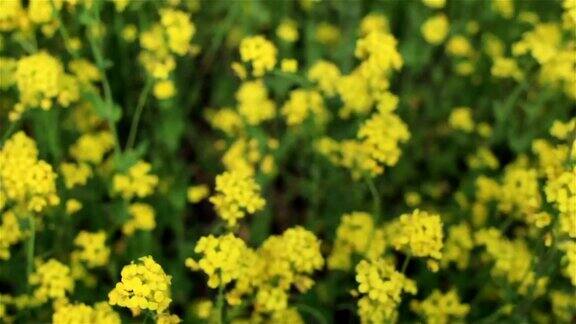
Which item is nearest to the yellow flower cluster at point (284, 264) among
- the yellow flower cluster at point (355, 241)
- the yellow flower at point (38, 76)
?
the yellow flower cluster at point (355, 241)

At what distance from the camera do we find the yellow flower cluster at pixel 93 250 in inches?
81.6

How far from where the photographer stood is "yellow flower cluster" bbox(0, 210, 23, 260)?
6.48ft

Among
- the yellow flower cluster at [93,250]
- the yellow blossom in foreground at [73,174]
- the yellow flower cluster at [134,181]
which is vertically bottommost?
the yellow flower cluster at [93,250]

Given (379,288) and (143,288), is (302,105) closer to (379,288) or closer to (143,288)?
(379,288)

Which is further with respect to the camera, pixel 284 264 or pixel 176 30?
pixel 176 30

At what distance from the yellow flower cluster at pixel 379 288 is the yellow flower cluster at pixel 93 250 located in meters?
0.67

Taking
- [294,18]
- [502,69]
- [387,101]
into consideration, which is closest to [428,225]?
[387,101]

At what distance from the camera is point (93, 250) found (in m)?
2.08

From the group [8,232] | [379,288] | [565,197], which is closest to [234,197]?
[379,288]

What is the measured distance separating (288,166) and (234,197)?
0.90 m

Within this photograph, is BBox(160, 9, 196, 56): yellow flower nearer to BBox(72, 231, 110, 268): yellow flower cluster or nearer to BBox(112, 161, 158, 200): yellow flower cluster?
BBox(112, 161, 158, 200): yellow flower cluster

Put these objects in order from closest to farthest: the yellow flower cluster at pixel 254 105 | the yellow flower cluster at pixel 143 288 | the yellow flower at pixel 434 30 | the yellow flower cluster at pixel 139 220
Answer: the yellow flower cluster at pixel 143 288 → the yellow flower cluster at pixel 139 220 → the yellow flower cluster at pixel 254 105 → the yellow flower at pixel 434 30

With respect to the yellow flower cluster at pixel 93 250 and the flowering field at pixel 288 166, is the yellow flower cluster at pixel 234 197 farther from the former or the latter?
the yellow flower cluster at pixel 93 250

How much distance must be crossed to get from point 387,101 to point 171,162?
728 mm
